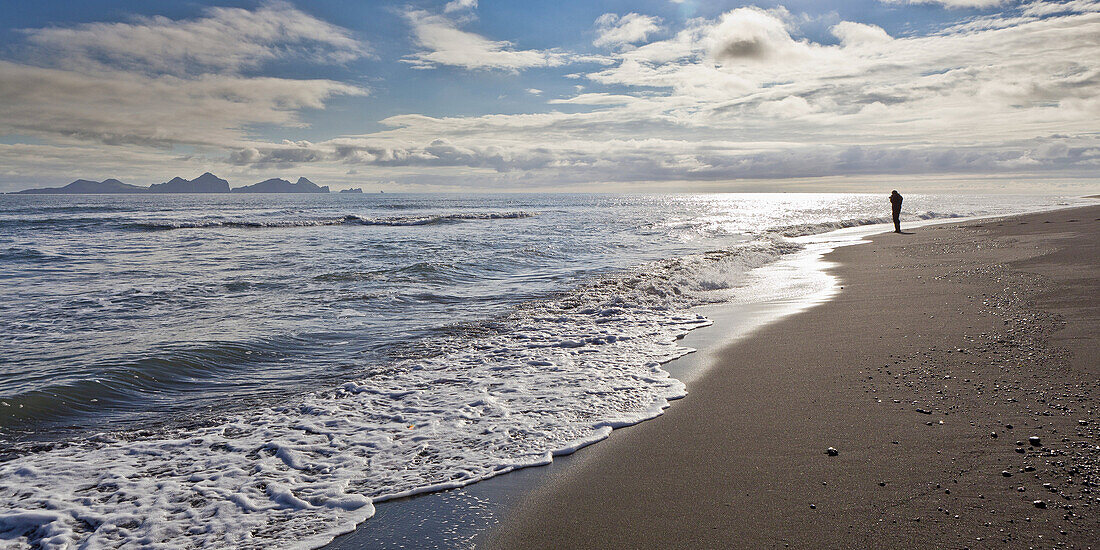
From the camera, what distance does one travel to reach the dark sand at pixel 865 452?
3.00 m

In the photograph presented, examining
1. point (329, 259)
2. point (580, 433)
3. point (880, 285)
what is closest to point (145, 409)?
point (580, 433)

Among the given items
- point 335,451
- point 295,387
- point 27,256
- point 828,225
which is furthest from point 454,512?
point 828,225

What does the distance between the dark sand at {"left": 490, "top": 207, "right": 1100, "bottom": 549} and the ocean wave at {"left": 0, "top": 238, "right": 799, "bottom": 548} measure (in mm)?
647

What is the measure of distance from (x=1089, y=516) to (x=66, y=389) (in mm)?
8602

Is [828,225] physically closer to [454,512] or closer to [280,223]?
[454,512]

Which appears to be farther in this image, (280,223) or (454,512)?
(280,223)

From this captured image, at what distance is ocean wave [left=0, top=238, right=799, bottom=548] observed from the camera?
3.50 meters

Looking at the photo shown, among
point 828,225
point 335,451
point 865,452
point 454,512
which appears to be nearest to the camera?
point 454,512

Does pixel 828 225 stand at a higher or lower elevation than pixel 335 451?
higher

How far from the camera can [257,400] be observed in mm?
5867

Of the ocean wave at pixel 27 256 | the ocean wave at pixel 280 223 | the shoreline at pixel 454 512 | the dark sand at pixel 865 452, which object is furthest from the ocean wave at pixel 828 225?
the ocean wave at pixel 27 256

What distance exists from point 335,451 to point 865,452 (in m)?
3.95

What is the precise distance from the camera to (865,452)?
3.85 meters

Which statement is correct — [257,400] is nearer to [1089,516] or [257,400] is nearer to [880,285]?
[1089,516]
